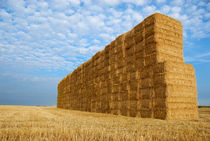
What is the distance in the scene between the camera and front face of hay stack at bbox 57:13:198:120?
965cm

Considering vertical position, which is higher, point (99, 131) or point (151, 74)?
point (151, 74)

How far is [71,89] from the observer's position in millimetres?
28281

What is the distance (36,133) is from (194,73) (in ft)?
32.5

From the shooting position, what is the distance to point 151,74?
1041cm

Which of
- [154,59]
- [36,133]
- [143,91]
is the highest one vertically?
[154,59]

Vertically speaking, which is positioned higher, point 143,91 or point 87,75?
point 87,75

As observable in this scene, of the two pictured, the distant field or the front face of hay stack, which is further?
the front face of hay stack

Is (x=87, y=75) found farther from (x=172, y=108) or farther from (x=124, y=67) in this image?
(x=172, y=108)

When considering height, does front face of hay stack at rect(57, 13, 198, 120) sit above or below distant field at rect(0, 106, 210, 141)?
above

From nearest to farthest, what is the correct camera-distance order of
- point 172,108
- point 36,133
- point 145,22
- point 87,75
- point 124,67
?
point 36,133 < point 172,108 < point 145,22 < point 124,67 < point 87,75

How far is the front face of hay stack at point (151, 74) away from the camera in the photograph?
9648mm

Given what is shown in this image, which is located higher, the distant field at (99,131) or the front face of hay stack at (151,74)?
the front face of hay stack at (151,74)

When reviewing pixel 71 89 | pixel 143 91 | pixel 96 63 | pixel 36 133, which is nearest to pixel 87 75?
pixel 96 63

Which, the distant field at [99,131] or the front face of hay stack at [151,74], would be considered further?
the front face of hay stack at [151,74]
